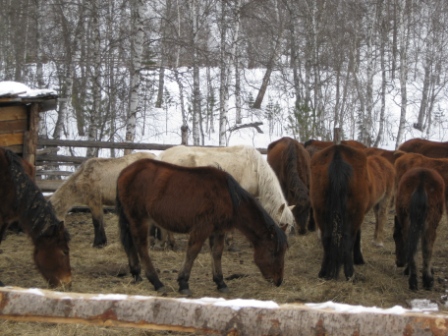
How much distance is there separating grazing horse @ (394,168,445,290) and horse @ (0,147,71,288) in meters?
4.06

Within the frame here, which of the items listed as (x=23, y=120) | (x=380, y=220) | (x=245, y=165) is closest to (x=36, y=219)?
(x=245, y=165)

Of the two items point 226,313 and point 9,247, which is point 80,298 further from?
point 9,247

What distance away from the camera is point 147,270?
7227mm

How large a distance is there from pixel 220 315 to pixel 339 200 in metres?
4.62

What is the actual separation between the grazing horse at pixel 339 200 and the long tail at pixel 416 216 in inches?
25.8

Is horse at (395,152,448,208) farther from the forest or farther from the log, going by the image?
the forest

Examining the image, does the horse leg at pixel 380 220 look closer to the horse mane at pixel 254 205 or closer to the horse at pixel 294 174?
the horse at pixel 294 174

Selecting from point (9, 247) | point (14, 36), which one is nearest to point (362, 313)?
point (9, 247)

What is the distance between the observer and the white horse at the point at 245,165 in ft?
32.0

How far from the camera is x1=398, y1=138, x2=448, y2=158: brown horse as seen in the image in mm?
12570

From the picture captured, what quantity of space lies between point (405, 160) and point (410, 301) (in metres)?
3.36

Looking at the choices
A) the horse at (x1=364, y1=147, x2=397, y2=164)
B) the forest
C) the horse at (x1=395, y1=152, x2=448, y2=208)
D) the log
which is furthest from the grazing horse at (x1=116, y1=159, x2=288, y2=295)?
the forest

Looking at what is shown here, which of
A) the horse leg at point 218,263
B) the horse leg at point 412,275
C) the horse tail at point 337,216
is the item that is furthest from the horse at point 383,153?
the horse leg at point 218,263

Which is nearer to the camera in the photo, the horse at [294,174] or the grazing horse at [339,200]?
the grazing horse at [339,200]
